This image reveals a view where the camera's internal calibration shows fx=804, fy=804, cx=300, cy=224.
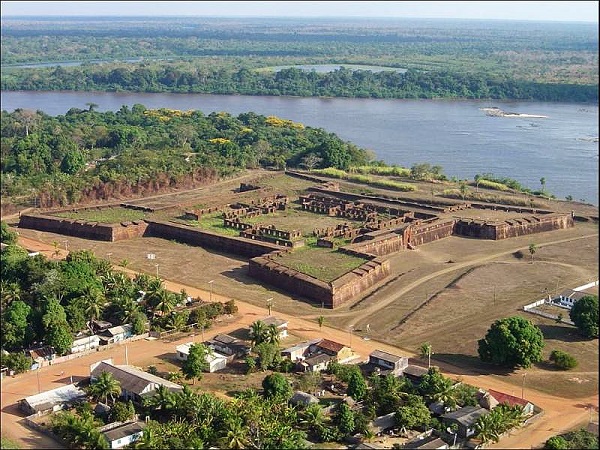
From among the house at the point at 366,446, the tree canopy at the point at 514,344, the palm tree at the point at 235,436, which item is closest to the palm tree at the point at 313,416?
the house at the point at 366,446

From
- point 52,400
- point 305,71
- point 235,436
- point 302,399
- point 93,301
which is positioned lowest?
point 52,400

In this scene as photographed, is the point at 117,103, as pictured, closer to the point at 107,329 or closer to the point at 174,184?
the point at 174,184

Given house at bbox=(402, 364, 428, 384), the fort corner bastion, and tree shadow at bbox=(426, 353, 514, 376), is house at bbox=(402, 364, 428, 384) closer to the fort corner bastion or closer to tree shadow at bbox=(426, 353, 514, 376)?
tree shadow at bbox=(426, 353, 514, 376)

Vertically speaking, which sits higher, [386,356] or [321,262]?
[321,262]

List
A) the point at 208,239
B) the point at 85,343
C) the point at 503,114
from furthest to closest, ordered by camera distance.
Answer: the point at 503,114, the point at 208,239, the point at 85,343

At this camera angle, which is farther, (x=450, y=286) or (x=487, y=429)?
(x=450, y=286)

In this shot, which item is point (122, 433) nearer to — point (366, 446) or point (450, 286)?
point (366, 446)

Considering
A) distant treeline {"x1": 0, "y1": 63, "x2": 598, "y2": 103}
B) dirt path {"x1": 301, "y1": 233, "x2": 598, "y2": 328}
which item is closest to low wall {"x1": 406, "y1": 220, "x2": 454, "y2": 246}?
dirt path {"x1": 301, "y1": 233, "x2": 598, "y2": 328}

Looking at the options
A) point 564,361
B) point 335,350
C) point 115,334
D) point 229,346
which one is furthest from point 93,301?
point 564,361
